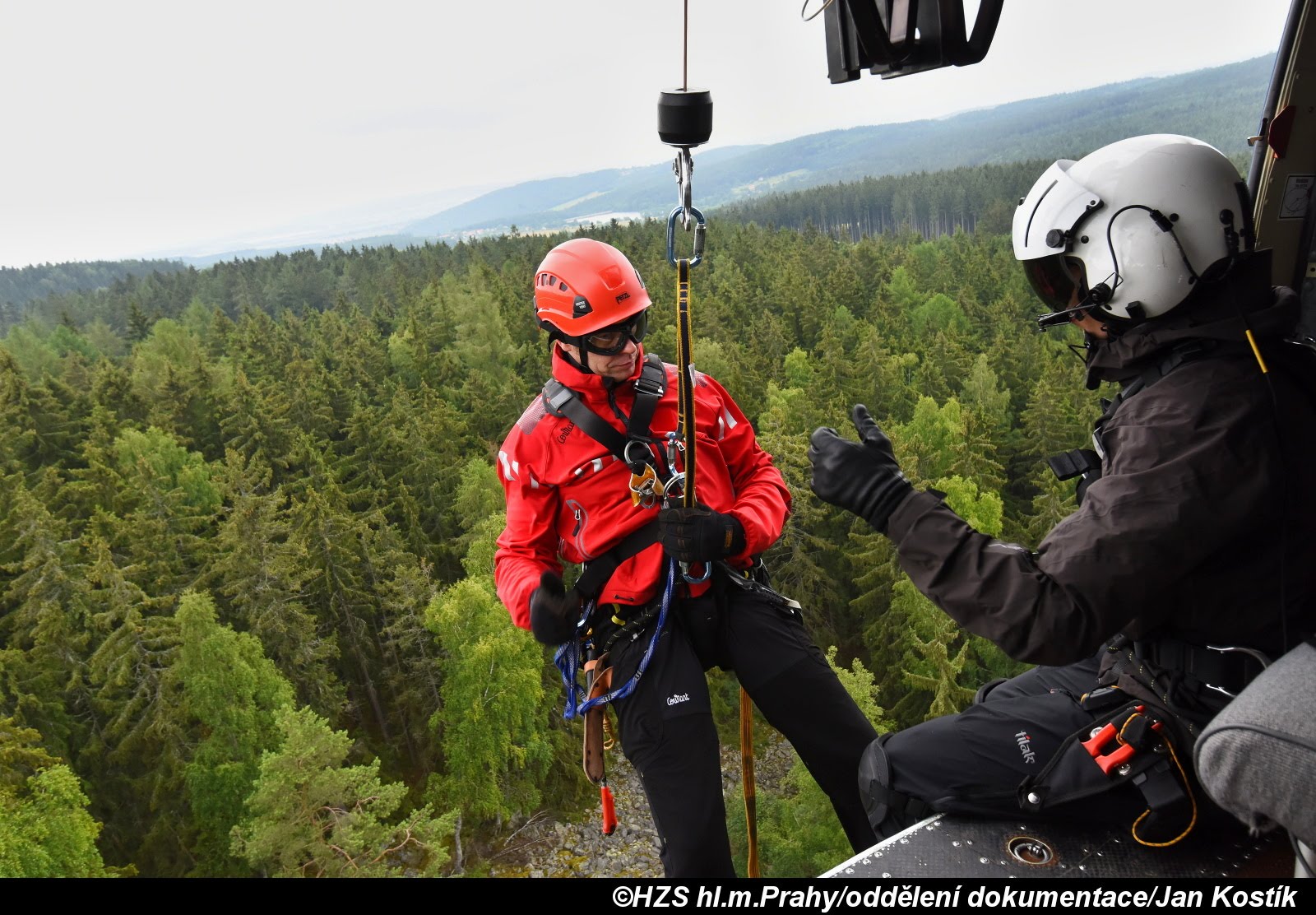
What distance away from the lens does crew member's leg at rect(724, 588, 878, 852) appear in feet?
14.7

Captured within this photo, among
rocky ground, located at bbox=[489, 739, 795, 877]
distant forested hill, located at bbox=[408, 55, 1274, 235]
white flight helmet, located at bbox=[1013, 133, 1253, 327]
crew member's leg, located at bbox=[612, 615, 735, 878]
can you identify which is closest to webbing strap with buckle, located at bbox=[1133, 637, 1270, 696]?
white flight helmet, located at bbox=[1013, 133, 1253, 327]

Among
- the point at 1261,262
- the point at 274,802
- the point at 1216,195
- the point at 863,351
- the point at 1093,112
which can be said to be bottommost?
the point at 274,802

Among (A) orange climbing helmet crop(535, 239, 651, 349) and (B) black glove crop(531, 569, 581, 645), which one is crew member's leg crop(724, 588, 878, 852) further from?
(A) orange climbing helmet crop(535, 239, 651, 349)

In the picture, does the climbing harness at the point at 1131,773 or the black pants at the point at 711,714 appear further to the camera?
the black pants at the point at 711,714

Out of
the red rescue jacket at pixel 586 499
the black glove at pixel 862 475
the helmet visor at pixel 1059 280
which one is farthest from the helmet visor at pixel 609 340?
the helmet visor at pixel 1059 280

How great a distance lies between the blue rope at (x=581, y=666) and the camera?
455 centimetres

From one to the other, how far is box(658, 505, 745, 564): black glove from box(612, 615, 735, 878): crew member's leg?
1.65 ft

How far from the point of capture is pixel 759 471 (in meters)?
5.13

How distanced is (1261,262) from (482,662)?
2701 cm

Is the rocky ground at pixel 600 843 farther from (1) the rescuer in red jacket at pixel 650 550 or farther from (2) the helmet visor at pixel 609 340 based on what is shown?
(2) the helmet visor at pixel 609 340

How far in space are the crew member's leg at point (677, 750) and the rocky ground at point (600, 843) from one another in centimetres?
2758

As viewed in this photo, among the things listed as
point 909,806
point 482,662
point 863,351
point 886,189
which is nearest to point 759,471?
point 909,806

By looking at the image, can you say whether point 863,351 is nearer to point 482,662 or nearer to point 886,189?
point 482,662

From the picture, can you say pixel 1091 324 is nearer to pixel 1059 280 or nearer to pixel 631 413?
pixel 1059 280
